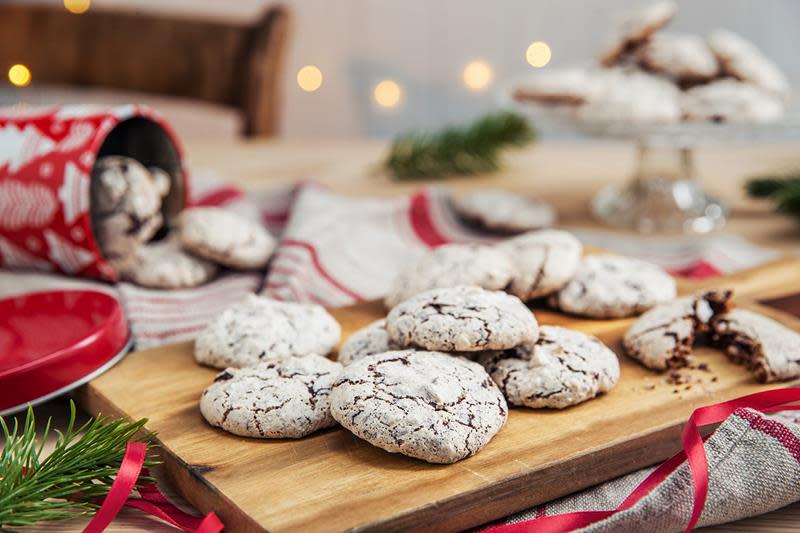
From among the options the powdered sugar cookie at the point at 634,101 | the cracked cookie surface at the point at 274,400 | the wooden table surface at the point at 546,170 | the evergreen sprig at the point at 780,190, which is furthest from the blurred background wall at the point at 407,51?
the cracked cookie surface at the point at 274,400

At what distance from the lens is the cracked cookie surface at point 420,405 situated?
765 millimetres

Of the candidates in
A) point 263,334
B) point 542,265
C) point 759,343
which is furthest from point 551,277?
point 263,334

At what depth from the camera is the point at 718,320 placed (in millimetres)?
1030

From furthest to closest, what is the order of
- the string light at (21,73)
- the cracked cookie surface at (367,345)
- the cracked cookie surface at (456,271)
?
the string light at (21,73), the cracked cookie surface at (456,271), the cracked cookie surface at (367,345)

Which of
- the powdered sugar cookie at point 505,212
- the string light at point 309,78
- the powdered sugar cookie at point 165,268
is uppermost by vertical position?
the string light at point 309,78

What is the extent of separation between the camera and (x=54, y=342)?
39.9 inches

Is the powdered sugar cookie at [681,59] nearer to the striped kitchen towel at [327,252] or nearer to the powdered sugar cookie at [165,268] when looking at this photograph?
the striped kitchen towel at [327,252]

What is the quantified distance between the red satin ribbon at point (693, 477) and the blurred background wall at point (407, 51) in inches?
103

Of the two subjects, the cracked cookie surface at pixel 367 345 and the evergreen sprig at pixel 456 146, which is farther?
the evergreen sprig at pixel 456 146

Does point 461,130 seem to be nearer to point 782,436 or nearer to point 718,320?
point 718,320

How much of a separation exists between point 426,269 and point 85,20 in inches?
82.5

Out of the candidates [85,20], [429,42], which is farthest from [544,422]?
[429,42]

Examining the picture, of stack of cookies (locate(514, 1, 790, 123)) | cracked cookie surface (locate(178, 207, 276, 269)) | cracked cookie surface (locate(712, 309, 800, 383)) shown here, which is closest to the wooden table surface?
stack of cookies (locate(514, 1, 790, 123))

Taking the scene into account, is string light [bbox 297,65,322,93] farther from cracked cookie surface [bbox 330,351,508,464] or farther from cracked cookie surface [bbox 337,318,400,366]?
cracked cookie surface [bbox 330,351,508,464]
